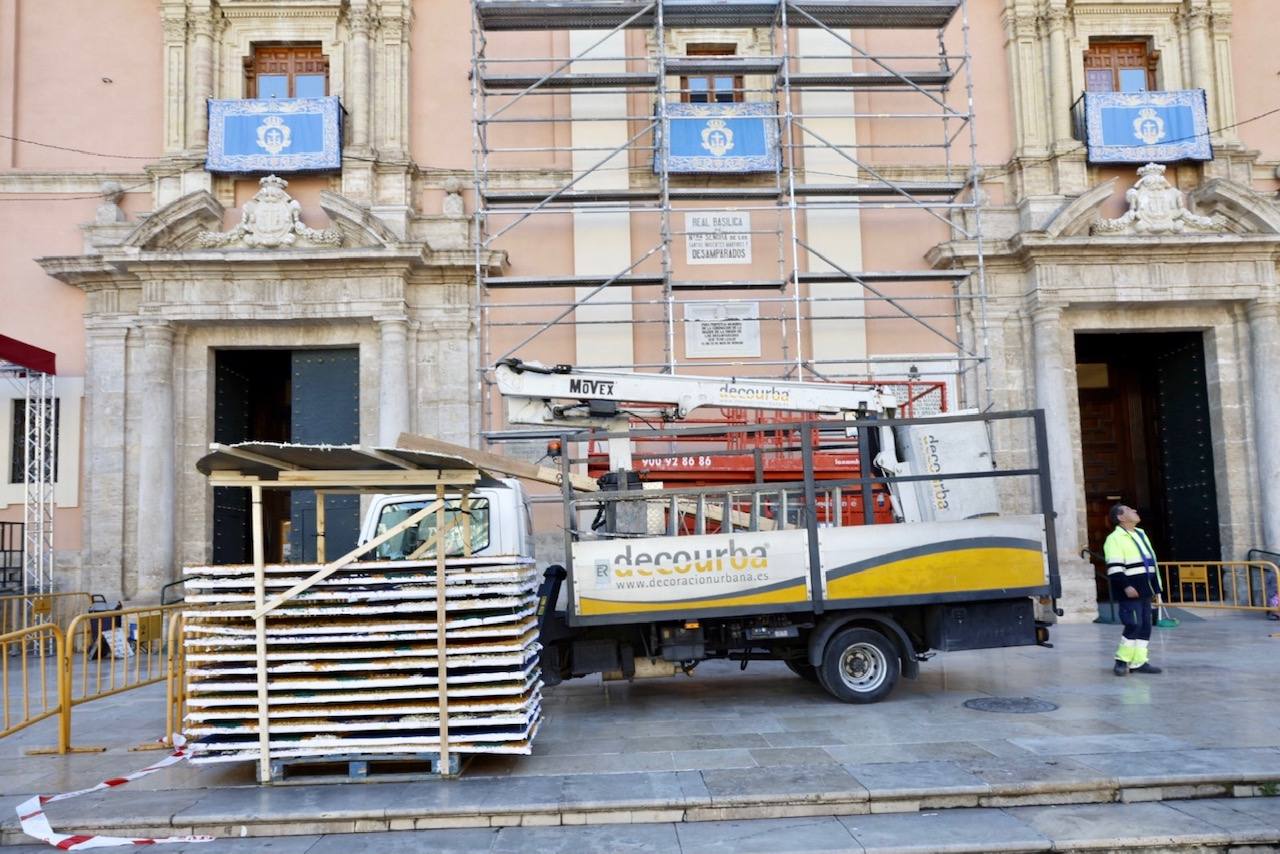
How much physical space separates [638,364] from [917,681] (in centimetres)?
687

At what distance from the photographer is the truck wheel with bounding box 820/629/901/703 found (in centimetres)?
904

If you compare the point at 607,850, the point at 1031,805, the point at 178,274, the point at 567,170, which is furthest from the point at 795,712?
the point at 178,274

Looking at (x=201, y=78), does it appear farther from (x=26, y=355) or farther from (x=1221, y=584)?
(x=1221, y=584)

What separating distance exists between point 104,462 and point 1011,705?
13719 mm

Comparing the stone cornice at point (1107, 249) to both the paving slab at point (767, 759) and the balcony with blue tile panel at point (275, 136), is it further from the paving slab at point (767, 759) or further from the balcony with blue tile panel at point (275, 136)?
the balcony with blue tile panel at point (275, 136)

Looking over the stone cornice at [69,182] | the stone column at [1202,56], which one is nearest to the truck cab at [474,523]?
the stone cornice at [69,182]

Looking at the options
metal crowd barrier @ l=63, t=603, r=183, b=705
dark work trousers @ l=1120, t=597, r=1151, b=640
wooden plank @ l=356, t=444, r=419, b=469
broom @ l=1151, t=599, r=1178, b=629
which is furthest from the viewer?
broom @ l=1151, t=599, r=1178, b=629

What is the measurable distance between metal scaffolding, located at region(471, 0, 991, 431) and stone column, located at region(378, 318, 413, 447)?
4.35ft

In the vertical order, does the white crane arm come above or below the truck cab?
above

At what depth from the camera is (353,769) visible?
272 inches

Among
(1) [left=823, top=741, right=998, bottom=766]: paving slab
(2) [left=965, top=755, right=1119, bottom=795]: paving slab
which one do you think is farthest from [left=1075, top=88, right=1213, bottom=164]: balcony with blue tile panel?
(2) [left=965, top=755, right=1119, bottom=795]: paving slab

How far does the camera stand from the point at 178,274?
15648 mm

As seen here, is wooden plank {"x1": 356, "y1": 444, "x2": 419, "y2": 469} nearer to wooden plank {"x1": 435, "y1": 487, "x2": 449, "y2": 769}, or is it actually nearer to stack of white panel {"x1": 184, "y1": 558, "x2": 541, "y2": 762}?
wooden plank {"x1": 435, "y1": 487, "x2": 449, "y2": 769}

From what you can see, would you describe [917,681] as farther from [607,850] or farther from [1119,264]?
[1119,264]
